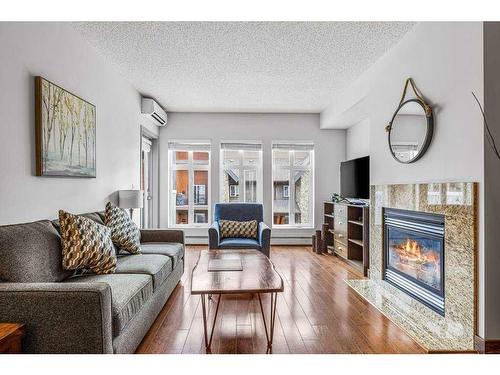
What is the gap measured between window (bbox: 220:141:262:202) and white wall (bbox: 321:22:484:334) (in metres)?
3.05

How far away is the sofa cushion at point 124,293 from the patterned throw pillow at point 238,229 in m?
2.04

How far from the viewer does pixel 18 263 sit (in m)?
1.79

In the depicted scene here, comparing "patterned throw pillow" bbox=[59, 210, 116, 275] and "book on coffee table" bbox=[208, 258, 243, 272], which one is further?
"book on coffee table" bbox=[208, 258, 243, 272]

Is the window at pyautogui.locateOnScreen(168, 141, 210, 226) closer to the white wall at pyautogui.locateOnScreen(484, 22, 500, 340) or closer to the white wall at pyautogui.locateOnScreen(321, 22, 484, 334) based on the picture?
the white wall at pyautogui.locateOnScreen(321, 22, 484, 334)

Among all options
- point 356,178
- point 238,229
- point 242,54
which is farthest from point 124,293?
point 356,178

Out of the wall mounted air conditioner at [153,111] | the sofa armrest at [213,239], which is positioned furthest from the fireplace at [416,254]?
the wall mounted air conditioner at [153,111]

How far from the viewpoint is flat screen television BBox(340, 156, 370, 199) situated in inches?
181

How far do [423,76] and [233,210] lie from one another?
2945mm

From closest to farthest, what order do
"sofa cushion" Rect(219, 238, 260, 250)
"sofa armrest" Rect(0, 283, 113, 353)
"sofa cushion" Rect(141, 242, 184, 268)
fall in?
"sofa armrest" Rect(0, 283, 113, 353) → "sofa cushion" Rect(141, 242, 184, 268) → "sofa cushion" Rect(219, 238, 260, 250)

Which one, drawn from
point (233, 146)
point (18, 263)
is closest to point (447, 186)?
point (18, 263)

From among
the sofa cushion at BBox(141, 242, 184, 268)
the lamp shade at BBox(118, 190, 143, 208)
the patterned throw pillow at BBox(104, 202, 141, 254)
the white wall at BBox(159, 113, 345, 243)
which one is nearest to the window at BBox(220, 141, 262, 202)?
the white wall at BBox(159, 113, 345, 243)

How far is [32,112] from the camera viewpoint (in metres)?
2.37

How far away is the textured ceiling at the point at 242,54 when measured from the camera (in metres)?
2.97

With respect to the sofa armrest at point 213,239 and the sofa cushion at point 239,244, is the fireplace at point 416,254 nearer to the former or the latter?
the sofa cushion at point 239,244
